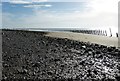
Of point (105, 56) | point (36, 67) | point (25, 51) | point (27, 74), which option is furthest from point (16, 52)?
point (105, 56)

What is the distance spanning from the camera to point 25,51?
18531 millimetres

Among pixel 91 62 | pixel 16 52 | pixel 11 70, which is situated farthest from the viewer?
pixel 16 52

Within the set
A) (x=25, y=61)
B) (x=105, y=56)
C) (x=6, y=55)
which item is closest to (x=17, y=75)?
(x=25, y=61)

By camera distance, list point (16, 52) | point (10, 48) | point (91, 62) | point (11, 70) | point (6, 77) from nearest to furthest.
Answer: point (6, 77) < point (11, 70) < point (91, 62) < point (16, 52) < point (10, 48)

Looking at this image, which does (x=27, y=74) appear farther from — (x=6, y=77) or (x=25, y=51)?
(x=25, y=51)

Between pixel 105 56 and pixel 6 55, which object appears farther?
pixel 105 56

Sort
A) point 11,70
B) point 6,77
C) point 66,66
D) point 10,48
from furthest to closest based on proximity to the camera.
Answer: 1. point 10,48
2. point 66,66
3. point 11,70
4. point 6,77

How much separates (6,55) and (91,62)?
5968 millimetres

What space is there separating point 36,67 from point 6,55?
11.9 feet

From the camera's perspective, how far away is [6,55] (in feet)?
55.1

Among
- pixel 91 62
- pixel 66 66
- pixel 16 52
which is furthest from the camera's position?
pixel 16 52

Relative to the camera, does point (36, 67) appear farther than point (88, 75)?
Yes

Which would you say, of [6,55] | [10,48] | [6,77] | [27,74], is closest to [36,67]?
[27,74]

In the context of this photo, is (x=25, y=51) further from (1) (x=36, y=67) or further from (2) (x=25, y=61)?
(1) (x=36, y=67)
